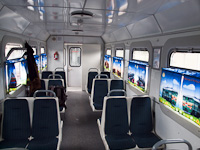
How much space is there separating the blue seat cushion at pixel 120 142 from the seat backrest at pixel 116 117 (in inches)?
4.1

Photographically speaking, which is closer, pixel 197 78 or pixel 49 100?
pixel 197 78

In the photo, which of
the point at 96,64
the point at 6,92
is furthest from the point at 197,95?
the point at 96,64

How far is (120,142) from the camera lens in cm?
296

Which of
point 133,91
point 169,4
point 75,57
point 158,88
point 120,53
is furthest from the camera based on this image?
point 75,57

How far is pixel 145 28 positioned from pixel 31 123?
317cm

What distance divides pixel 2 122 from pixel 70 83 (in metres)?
7.31

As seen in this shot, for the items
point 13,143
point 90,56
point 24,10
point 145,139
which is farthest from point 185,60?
point 90,56

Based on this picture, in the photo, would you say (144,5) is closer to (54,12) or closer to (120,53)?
(54,12)

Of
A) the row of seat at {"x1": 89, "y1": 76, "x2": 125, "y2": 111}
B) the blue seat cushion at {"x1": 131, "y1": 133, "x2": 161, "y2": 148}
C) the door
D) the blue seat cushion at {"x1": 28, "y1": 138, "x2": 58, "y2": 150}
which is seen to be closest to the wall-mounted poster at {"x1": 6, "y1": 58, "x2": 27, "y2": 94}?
the blue seat cushion at {"x1": 28, "y1": 138, "x2": 58, "y2": 150}

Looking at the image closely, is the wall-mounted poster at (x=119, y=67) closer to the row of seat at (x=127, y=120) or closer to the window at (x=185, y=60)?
the row of seat at (x=127, y=120)

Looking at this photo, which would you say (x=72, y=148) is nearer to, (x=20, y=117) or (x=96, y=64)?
(x=20, y=117)

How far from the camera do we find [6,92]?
11.1 ft

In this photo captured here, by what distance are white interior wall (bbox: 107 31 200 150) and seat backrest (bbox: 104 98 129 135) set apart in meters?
0.71

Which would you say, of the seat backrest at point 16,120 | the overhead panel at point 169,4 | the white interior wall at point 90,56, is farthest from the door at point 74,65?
the overhead panel at point 169,4
